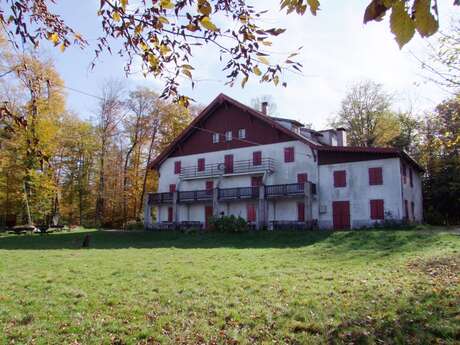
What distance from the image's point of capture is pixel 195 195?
3528 centimetres

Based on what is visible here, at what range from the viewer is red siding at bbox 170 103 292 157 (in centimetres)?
3344

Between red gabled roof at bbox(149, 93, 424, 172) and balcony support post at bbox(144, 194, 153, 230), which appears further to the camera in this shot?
balcony support post at bbox(144, 194, 153, 230)

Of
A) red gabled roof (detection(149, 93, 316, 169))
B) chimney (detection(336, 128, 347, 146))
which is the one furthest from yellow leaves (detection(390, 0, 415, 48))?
chimney (detection(336, 128, 347, 146))

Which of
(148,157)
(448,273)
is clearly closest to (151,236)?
(148,157)

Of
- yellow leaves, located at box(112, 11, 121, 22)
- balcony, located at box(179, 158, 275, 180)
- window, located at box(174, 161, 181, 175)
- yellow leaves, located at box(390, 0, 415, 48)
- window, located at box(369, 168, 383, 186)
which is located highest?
window, located at box(174, 161, 181, 175)

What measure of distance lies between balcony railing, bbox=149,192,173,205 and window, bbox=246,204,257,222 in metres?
8.01

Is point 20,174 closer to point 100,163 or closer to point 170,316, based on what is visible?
point 100,163

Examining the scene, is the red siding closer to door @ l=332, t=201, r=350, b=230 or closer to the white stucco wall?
the white stucco wall

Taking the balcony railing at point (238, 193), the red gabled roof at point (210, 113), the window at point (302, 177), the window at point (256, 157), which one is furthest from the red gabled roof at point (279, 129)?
the balcony railing at point (238, 193)

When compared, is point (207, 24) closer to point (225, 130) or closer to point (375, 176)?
point (375, 176)

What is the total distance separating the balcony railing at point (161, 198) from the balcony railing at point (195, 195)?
114 cm

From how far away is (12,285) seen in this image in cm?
1026

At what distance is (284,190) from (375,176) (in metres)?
6.87

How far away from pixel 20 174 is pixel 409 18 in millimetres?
40479
